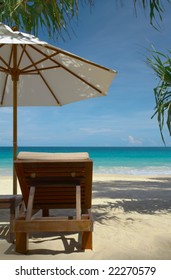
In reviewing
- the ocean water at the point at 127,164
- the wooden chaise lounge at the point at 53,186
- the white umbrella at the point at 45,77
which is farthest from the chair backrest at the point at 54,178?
the ocean water at the point at 127,164

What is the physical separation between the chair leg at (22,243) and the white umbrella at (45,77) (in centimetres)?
125

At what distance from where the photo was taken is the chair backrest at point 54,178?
351 cm

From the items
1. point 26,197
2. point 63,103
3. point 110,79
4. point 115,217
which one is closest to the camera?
point 26,197

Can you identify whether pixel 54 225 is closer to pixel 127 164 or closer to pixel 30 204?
pixel 30 204

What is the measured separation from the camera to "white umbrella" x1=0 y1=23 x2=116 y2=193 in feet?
15.3

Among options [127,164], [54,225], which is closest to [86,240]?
[54,225]

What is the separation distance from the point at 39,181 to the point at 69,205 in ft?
1.90

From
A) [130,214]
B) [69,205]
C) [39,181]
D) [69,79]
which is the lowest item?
[130,214]

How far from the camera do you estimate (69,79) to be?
17.5 ft

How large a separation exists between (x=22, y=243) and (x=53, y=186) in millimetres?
628

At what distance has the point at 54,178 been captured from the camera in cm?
364

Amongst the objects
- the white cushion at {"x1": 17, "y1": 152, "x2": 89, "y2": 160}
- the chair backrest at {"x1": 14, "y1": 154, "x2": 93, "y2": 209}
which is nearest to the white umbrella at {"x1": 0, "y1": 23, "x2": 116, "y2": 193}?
the chair backrest at {"x1": 14, "y1": 154, "x2": 93, "y2": 209}
